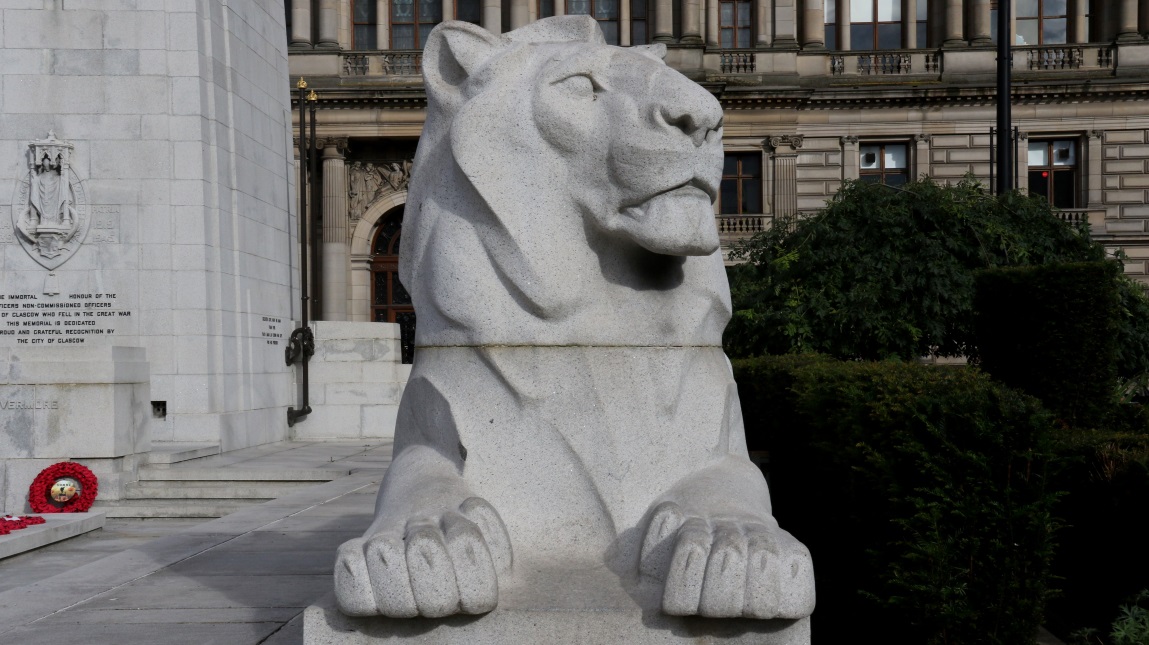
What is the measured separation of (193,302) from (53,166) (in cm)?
211

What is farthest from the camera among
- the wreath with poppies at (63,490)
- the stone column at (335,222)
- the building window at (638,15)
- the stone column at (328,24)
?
the building window at (638,15)

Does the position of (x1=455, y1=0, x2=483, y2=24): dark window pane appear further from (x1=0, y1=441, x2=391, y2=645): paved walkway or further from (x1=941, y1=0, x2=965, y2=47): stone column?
(x1=0, y1=441, x2=391, y2=645): paved walkway

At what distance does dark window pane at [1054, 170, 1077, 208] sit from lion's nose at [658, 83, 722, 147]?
130 feet

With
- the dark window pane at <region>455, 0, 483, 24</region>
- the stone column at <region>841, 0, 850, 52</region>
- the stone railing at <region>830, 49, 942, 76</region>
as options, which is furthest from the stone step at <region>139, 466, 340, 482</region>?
the stone column at <region>841, 0, 850, 52</region>

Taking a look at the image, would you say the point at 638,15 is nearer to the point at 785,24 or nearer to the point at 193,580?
the point at 785,24

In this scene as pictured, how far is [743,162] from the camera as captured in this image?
129 feet

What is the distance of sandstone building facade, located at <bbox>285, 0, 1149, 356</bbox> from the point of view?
3828 cm

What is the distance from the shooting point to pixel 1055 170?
39.7m

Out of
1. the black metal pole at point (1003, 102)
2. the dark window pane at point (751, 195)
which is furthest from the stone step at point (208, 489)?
the dark window pane at point (751, 195)

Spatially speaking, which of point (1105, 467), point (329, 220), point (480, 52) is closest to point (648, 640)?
point (480, 52)

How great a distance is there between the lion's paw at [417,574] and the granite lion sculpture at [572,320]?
0.28m

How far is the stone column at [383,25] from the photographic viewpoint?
39.8 m

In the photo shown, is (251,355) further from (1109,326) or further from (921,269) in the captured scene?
(1109,326)

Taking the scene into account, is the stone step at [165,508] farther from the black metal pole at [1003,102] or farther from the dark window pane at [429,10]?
the dark window pane at [429,10]
